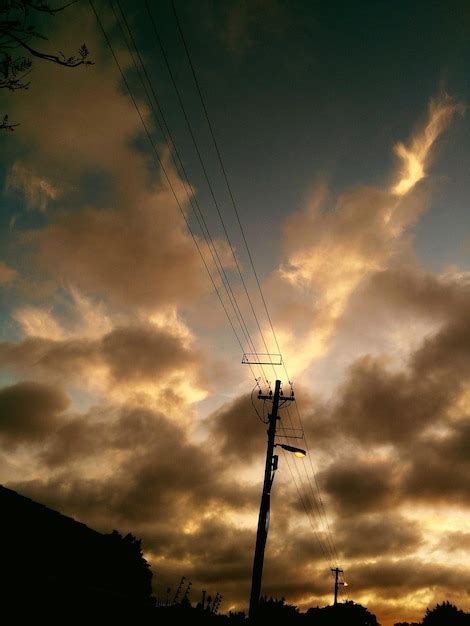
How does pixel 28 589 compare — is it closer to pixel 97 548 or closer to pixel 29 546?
pixel 29 546

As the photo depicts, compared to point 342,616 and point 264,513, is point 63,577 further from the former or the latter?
point 342,616

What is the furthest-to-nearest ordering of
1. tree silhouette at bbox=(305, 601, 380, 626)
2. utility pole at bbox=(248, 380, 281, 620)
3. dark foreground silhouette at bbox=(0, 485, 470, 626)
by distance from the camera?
1. tree silhouette at bbox=(305, 601, 380, 626)
2. utility pole at bbox=(248, 380, 281, 620)
3. dark foreground silhouette at bbox=(0, 485, 470, 626)

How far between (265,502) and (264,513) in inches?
16.2

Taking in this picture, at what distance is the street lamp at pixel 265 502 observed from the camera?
14.0 meters

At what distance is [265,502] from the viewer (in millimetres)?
15375

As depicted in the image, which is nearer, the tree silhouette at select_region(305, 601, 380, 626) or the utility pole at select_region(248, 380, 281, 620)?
the utility pole at select_region(248, 380, 281, 620)

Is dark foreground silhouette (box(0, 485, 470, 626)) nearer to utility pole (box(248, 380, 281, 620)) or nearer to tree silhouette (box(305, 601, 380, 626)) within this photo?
utility pole (box(248, 380, 281, 620))

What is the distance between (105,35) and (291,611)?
262ft

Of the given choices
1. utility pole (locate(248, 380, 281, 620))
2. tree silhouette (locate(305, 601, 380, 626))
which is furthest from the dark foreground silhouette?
tree silhouette (locate(305, 601, 380, 626))

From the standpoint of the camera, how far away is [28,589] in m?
10.7

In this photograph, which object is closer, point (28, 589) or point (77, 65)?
point (77, 65)

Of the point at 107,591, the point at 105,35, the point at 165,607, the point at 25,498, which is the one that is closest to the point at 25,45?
the point at 105,35

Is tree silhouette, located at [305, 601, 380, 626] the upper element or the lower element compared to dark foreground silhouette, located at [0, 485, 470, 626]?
lower

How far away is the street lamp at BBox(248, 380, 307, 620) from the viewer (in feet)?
45.9
